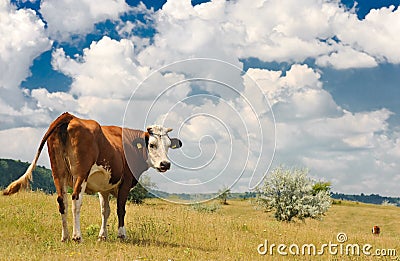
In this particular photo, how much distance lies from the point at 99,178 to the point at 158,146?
5.92 ft

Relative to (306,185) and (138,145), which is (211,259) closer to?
(138,145)

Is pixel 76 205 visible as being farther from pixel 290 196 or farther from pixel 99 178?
pixel 290 196

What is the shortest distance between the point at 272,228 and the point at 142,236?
6082 millimetres

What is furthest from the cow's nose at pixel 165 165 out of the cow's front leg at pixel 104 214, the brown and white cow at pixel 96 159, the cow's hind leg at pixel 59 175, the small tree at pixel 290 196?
the small tree at pixel 290 196

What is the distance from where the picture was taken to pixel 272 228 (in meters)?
17.6

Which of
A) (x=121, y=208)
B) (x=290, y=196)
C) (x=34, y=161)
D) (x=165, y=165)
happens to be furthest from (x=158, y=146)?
(x=290, y=196)

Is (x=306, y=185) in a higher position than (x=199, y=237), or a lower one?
higher

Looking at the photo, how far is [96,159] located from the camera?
38.2ft

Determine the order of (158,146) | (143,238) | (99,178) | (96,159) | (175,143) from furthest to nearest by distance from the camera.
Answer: (143,238) → (175,143) → (158,146) → (99,178) → (96,159)

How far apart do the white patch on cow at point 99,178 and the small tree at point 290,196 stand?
24.0 metres

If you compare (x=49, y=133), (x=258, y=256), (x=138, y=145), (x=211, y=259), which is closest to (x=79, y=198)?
(x=49, y=133)

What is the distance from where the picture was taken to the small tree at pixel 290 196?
3447 centimetres

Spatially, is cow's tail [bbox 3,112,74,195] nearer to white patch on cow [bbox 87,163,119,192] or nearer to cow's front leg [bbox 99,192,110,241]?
white patch on cow [bbox 87,163,119,192]

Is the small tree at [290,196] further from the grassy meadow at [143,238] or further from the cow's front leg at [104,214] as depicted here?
the cow's front leg at [104,214]
